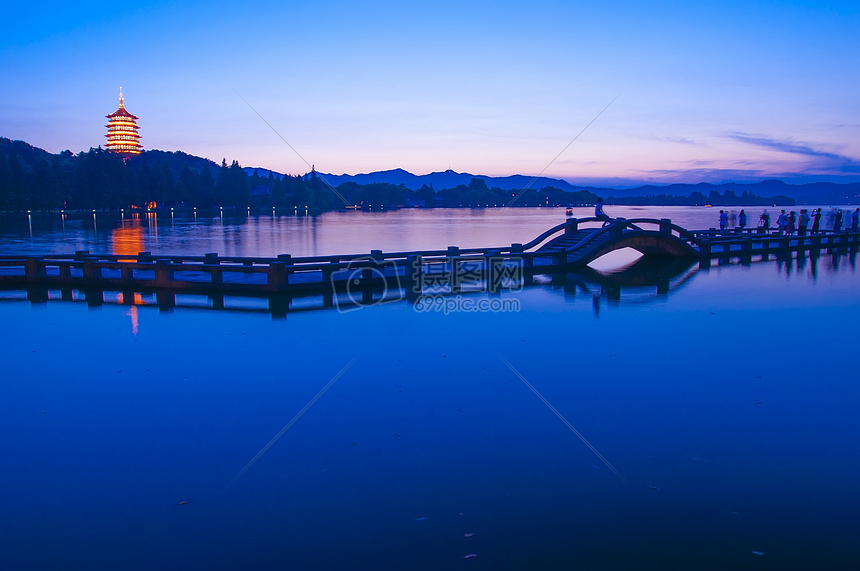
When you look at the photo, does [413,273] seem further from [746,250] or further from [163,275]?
[746,250]

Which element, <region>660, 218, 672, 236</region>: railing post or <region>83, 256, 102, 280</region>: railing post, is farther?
<region>660, 218, 672, 236</region>: railing post

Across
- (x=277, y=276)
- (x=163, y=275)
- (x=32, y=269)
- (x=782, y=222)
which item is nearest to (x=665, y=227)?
(x=782, y=222)

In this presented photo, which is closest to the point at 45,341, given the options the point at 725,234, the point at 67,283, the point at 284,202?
the point at 67,283

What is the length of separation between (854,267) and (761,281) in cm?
839

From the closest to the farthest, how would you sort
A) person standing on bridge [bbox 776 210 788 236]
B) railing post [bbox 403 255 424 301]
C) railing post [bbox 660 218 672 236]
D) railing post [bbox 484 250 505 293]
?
railing post [bbox 403 255 424 301], railing post [bbox 484 250 505 293], railing post [bbox 660 218 672 236], person standing on bridge [bbox 776 210 788 236]

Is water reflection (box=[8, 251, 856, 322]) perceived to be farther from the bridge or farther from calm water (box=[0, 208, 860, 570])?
calm water (box=[0, 208, 860, 570])

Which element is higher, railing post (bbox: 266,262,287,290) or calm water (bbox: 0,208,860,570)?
railing post (bbox: 266,262,287,290)

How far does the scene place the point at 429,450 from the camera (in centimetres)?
590

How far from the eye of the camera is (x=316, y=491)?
5051 mm

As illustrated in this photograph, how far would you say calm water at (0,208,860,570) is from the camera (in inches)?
170

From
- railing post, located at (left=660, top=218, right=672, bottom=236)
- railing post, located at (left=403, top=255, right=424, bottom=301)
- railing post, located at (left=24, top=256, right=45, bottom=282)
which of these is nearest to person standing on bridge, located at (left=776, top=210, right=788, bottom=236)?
railing post, located at (left=660, top=218, right=672, bottom=236)

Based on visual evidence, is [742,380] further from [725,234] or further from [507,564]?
[725,234]

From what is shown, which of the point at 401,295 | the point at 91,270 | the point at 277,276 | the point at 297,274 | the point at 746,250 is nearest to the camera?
the point at 277,276

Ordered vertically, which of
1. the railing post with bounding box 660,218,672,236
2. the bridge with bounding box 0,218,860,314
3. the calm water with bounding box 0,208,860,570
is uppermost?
the railing post with bounding box 660,218,672,236
